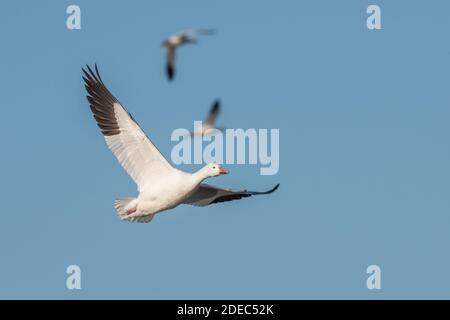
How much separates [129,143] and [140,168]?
0.45 m

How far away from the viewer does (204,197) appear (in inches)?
1324

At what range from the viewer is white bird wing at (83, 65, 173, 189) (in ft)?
107

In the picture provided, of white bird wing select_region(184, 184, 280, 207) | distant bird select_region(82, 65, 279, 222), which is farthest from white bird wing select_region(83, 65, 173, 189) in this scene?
white bird wing select_region(184, 184, 280, 207)

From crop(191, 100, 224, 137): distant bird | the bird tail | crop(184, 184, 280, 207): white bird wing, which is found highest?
crop(191, 100, 224, 137): distant bird

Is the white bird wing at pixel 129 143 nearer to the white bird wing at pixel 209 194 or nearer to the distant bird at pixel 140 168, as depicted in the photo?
the distant bird at pixel 140 168

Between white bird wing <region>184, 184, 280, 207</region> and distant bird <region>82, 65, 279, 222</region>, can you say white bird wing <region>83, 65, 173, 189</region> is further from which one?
white bird wing <region>184, 184, 280, 207</region>

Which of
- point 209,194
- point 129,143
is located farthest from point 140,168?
point 209,194

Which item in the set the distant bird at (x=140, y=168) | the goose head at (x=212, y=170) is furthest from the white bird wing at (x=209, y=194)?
the goose head at (x=212, y=170)

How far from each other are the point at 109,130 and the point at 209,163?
179 centimetres

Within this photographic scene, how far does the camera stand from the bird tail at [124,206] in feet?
107
